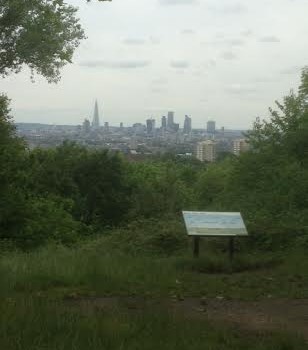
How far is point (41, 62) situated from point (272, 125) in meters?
19.1

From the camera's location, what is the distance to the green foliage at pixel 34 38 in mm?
16627

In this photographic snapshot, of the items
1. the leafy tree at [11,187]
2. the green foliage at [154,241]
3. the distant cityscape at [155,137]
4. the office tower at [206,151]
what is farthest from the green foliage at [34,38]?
the office tower at [206,151]

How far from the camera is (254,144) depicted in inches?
1373

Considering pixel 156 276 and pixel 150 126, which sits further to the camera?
pixel 150 126

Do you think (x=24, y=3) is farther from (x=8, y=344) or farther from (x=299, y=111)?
(x=299, y=111)

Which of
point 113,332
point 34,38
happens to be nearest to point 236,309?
point 113,332

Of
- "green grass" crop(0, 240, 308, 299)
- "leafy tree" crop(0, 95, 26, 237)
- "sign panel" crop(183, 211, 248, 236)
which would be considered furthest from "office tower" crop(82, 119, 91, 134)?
"green grass" crop(0, 240, 308, 299)

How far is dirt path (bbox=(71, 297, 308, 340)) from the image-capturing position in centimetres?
606

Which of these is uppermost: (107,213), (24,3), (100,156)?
(24,3)

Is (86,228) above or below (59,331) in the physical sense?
below

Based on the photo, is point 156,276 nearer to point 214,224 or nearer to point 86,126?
point 214,224

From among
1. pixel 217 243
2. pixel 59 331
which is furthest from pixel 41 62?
pixel 59 331

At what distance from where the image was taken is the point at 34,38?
1719 cm

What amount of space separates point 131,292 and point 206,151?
3698 inches
